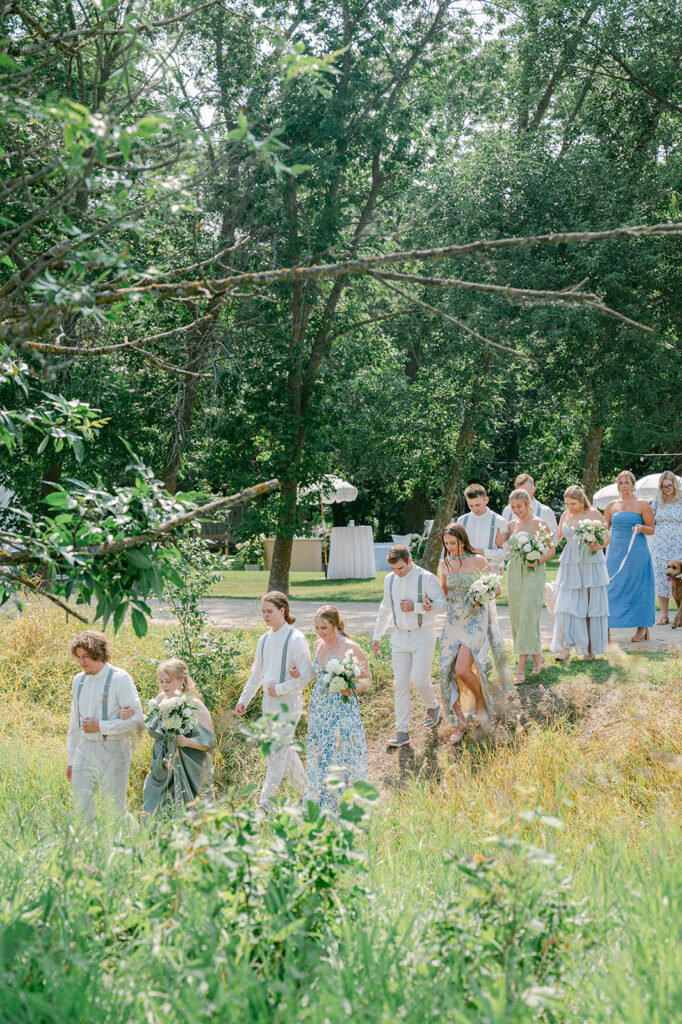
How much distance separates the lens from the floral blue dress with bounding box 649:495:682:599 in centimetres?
1214

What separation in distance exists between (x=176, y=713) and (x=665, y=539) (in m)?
7.88

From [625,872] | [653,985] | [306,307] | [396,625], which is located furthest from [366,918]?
[306,307]

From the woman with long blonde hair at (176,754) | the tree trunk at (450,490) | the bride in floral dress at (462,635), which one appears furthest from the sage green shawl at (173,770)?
the tree trunk at (450,490)

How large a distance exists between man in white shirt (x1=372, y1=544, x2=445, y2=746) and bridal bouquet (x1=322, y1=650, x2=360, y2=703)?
1.39m

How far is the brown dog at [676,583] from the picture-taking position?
1162 centimetres

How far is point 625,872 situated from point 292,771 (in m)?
4.45

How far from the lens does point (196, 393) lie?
13203mm

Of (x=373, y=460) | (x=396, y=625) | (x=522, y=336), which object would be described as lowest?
(x=396, y=625)

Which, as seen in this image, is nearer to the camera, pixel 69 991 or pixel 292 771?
pixel 69 991

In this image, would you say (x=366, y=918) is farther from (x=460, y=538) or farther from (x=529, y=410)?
(x=529, y=410)

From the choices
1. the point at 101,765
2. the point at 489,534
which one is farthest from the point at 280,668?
the point at 489,534

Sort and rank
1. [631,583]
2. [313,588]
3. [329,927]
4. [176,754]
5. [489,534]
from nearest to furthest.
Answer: [329,927], [176,754], [489,534], [631,583], [313,588]

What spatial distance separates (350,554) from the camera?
26000 mm

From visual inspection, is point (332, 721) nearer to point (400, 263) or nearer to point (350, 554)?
point (400, 263)
